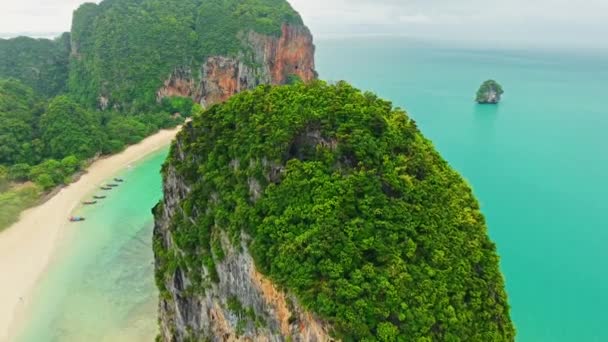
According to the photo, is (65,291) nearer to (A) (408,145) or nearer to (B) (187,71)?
(A) (408,145)

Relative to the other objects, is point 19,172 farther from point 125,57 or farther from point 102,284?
point 125,57

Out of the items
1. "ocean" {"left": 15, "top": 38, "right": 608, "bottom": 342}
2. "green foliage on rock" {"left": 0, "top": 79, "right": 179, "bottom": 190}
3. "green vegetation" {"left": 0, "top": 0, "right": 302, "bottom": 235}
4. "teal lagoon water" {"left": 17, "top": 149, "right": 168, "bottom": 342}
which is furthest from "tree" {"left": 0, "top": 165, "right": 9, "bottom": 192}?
"green vegetation" {"left": 0, "top": 0, "right": 302, "bottom": 235}

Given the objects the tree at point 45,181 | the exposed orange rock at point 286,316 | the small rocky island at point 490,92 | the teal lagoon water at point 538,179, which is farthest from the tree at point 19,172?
the small rocky island at point 490,92

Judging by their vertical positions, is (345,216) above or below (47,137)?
above

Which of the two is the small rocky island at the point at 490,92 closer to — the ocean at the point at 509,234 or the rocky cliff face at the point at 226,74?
the ocean at the point at 509,234

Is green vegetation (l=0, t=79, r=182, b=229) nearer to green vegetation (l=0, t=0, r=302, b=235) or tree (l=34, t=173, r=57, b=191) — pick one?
tree (l=34, t=173, r=57, b=191)

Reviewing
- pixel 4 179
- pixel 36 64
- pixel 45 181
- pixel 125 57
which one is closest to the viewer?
pixel 45 181

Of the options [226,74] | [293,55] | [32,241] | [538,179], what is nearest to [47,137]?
[32,241]
